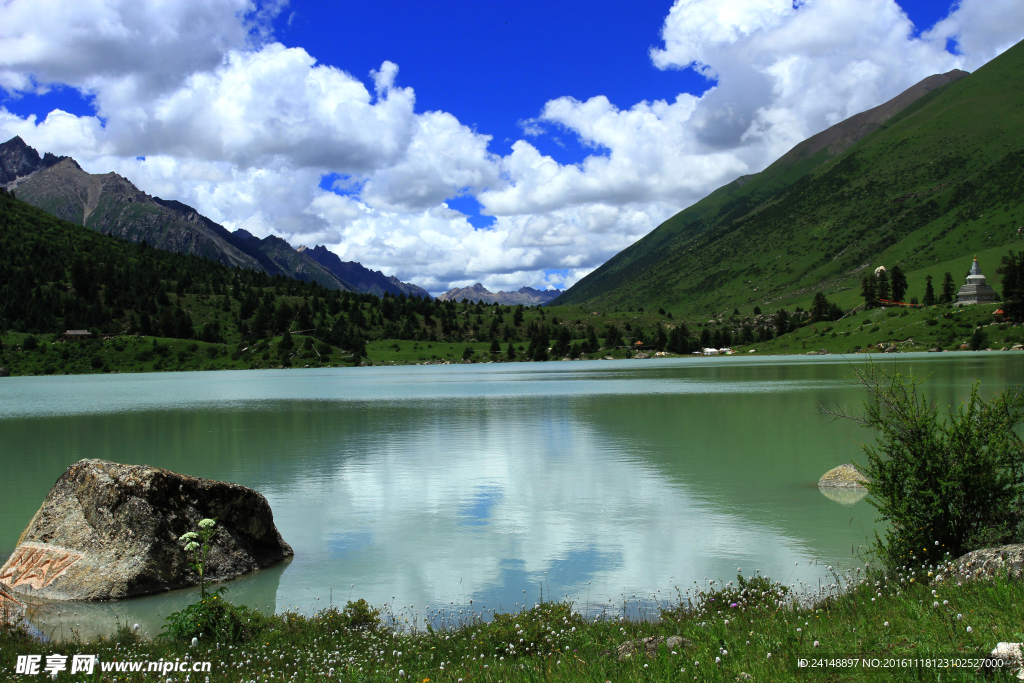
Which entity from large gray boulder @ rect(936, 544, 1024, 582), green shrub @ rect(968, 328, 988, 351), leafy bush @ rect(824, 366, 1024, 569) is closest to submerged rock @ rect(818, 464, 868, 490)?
leafy bush @ rect(824, 366, 1024, 569)

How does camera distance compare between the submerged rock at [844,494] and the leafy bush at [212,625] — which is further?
the submerged rock at [844,494]

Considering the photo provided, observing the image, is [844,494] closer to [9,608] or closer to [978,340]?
[9,608]

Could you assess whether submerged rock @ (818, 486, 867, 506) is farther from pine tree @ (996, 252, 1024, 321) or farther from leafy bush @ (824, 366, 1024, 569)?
pine tree @ (996, 252, 1024, 321)

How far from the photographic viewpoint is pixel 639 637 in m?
10.6

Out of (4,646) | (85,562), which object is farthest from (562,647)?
(85,562)

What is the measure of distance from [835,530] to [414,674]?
590 inches

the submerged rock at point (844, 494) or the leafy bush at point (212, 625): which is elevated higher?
the leafy bush at point (212, 625)

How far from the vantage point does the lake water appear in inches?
620

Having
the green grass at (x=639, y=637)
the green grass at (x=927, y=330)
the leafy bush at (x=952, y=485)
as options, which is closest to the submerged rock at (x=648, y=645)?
the green grass at (x=639, y=637)

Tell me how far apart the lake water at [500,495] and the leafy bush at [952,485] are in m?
2.49

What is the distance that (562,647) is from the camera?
10352 mm

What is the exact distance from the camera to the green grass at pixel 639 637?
7.64 m

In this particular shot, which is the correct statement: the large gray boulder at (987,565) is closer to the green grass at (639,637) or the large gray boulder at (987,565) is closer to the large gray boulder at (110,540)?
the green grass at (639,637)

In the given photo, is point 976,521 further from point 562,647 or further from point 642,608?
point 562,647
